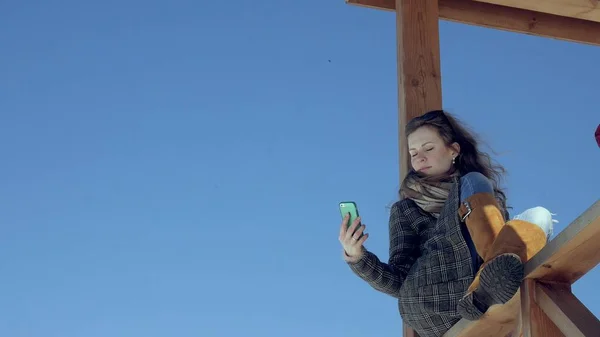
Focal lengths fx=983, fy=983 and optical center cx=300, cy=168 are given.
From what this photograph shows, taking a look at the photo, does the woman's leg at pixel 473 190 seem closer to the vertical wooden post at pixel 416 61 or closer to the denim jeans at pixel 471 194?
the denim jeans at pixel 471 194

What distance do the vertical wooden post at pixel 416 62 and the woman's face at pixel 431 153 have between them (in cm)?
21

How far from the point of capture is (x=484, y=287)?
2377 millimetres

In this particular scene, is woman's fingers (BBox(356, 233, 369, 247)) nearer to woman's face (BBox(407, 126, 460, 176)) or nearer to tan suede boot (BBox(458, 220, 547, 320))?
woman's face (BBox(407, 126, 460, 176))

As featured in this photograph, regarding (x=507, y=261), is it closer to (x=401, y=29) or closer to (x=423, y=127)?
(x=423, y=127)

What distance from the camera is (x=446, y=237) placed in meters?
2.88

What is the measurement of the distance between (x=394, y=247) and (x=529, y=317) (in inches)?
38.2

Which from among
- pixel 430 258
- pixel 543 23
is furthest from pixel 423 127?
pixel 543 23

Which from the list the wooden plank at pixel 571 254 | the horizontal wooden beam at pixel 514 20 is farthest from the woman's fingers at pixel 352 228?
the horizontal wooden beam at pixel 514 20

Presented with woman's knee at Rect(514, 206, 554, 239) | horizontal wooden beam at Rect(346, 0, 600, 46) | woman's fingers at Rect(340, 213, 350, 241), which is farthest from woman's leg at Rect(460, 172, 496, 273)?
horizontal wooden beam at Rect(346, 0, 600, 46)

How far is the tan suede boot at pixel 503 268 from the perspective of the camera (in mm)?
2318

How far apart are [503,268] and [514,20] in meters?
2.34

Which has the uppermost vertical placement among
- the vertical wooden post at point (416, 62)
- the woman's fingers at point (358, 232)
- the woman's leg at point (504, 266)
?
the vertical wooden post at point (416, 62)

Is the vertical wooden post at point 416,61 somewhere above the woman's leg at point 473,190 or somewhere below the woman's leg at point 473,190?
above

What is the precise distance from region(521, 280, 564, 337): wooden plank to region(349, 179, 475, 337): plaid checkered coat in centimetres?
44
